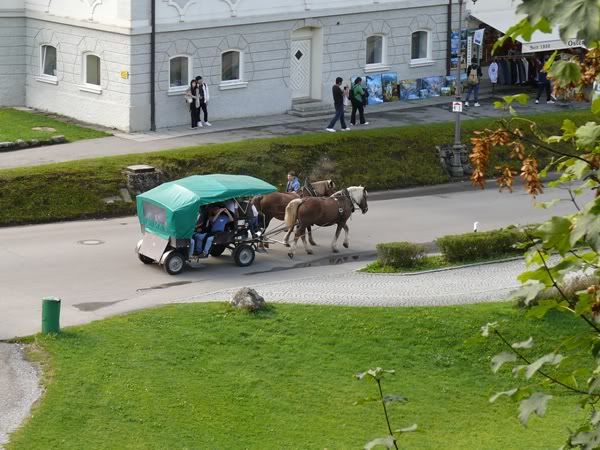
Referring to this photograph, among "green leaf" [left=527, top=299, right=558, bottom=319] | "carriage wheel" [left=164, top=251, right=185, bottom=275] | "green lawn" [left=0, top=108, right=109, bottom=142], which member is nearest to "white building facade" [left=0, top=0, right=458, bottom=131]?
"green lawn" [left=0, top=108, right=109, bottom=142]

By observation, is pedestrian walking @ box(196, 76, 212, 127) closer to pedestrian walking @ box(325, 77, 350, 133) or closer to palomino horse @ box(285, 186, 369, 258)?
pedestrian walking @ box(325, 77, 350, 133)

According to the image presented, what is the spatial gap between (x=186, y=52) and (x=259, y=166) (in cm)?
642

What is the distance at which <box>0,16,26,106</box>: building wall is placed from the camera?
3988 cm

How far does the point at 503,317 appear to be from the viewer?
2262 cm

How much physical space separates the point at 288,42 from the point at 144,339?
21602 mm

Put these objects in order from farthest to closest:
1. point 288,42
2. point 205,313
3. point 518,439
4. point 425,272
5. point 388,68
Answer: point 388,68 → point 288,42 → point 425,272 → point 205,313 → point 518,439

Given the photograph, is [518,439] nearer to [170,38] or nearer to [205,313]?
[205,313]

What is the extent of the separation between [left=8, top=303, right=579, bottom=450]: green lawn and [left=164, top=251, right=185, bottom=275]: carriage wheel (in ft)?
9.37

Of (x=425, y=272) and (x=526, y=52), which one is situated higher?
(x=526, y=52)

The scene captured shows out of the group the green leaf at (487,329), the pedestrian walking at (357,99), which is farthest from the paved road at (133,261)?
the green leaf at (487,329)

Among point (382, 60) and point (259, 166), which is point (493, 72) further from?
point (259, 166)

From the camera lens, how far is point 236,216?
26109 mm

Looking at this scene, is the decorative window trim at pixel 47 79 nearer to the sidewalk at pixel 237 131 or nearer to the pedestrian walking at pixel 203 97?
the sidewalk at pixel 237 131

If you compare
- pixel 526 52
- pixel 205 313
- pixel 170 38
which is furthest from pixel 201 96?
pixel 205 313
